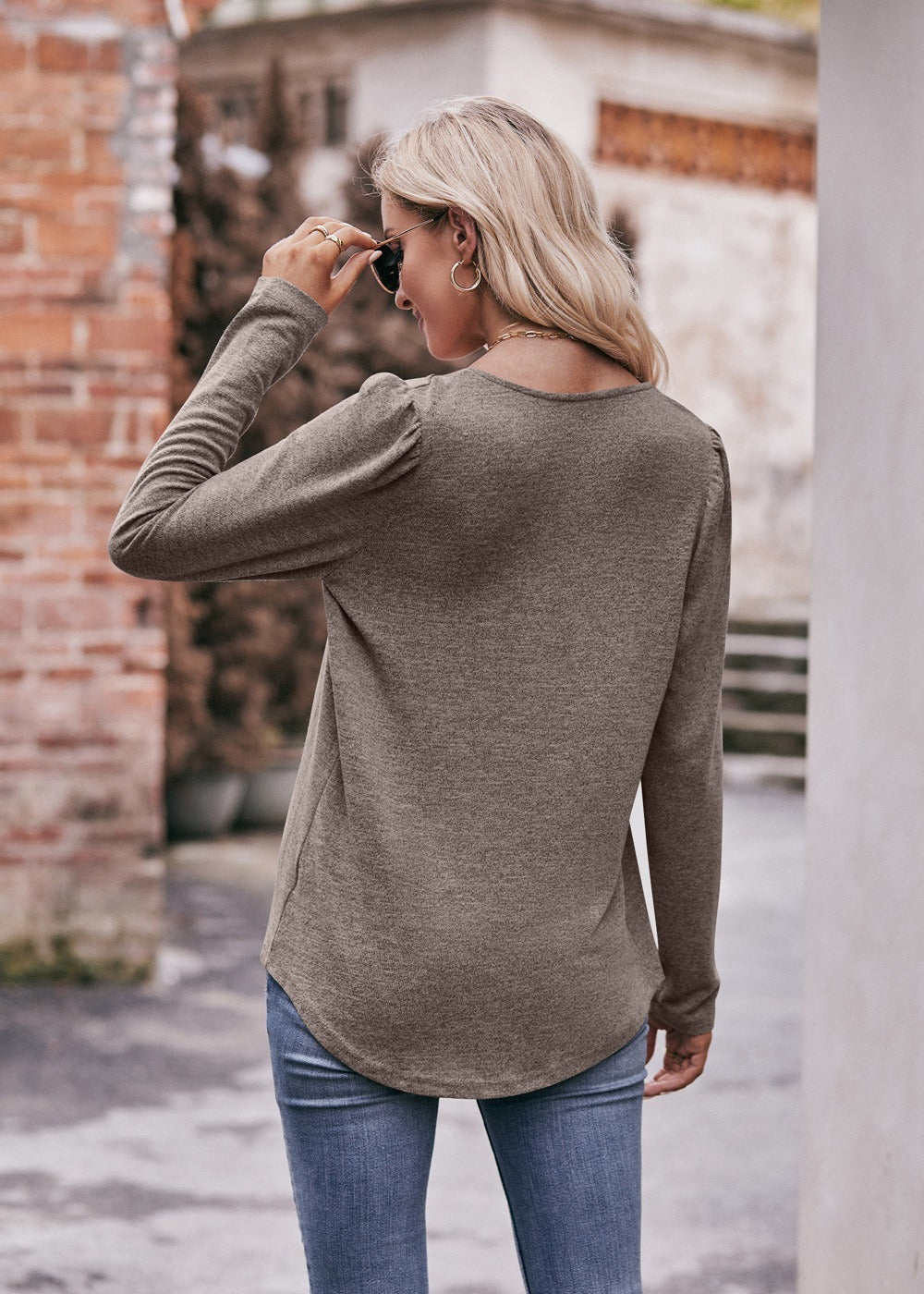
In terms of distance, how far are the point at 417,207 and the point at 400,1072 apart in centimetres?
78

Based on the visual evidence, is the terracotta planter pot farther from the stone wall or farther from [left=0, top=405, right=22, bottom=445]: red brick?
[left=0, top=405, right=22, bottom=445]: red brick

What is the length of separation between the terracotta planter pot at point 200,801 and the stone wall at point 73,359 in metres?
2.60

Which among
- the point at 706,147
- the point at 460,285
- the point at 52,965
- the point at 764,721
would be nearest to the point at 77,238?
the point at 52,965

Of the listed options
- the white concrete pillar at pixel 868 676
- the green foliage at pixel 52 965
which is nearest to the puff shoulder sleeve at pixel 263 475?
the white concrete pillar at pixel 868 676

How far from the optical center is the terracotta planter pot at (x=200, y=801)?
7.45 metres

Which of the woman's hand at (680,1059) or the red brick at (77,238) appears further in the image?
the red brick at (77,238)

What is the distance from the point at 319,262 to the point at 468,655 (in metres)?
0.43

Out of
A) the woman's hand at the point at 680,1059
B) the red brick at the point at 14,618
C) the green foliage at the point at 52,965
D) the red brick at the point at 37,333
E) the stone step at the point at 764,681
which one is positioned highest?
the red brick at the point at 37,333

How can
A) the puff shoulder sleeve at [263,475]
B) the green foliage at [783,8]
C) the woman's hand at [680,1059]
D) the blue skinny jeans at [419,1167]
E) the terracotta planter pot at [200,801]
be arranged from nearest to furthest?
the puff shoulder sleeve at [263,475]
the blue skinny jeans at [419,1167]
the woman's hand at [680,1059]
the terracotta planter pot at [200,801]
the green foliage at [783,8]

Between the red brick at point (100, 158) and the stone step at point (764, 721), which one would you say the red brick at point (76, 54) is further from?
the stone step at point (764, 721)

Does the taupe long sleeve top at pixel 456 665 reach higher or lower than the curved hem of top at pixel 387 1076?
higher

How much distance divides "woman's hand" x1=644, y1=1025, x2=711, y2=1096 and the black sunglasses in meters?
0.84

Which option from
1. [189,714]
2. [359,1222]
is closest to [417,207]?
[359,1222]

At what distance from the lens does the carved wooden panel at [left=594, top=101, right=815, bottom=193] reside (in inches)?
423
